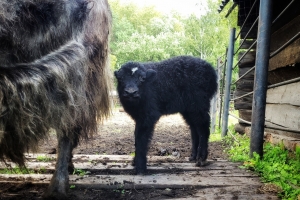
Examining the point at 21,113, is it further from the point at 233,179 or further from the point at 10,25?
the point at 233,179

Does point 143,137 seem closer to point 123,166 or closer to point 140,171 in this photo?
point 123,166

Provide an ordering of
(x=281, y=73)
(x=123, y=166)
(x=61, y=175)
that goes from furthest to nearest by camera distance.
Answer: (x=281, y=73)
(x=123, y=166)
(x=61, y=175)

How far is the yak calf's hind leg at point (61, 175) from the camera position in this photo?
226cm

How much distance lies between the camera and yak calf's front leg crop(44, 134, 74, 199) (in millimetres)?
2260

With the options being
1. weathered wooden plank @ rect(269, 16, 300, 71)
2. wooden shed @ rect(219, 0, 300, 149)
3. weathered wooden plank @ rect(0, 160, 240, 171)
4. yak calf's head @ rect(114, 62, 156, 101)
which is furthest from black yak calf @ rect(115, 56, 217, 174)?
weathered wooden plank @ rect(269, 16, 300, 71)

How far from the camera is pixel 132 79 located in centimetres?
388

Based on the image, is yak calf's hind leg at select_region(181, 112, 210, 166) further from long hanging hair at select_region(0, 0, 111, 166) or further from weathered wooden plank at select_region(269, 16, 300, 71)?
long hanging hair at select_region(0, 0, 111, 166)

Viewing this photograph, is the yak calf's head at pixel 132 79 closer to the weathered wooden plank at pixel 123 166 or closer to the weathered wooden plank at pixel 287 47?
the weathered wooden plank at pixel 123 166

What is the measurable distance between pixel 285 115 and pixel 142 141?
1.66 metres

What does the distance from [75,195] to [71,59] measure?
1.00 metres

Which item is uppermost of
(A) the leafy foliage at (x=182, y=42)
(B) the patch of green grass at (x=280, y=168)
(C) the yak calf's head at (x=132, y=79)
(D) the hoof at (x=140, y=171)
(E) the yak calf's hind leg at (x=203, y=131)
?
(A) the leafy foliage at (x=182, y=42)

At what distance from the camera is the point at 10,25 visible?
2139 mm

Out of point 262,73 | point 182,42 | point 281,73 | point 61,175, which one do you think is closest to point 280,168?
point 262,73

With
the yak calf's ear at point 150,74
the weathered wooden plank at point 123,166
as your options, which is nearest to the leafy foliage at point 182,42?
the yak calf's ear at point 150,74
